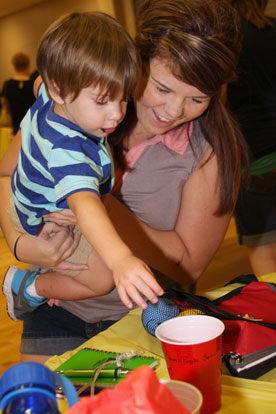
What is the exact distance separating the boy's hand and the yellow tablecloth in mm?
266

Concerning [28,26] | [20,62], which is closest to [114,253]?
[20,62]

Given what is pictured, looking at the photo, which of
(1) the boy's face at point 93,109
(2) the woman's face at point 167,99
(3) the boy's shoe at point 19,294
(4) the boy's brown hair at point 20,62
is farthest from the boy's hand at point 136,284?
(4) the boy's brown hair at point 20,62

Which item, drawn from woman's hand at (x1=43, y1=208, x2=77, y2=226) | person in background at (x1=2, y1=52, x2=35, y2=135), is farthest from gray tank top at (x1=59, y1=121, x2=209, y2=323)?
person in background at (x1=2, y1=52, x2=35, y2=135)

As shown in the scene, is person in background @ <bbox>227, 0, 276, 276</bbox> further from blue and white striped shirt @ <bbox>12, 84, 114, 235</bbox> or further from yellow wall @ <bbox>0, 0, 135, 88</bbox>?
yellow wall @ <bbox>0, 0, 135, 88</bbox>

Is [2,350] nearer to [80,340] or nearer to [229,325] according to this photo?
[80,340]

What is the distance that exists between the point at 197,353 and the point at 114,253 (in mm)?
224

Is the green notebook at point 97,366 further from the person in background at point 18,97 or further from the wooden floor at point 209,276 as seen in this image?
the person in background at point 18,97

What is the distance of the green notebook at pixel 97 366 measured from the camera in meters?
1.01

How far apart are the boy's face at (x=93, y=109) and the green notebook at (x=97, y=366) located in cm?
51

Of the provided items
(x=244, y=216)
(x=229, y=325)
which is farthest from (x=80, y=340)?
(x=244, y=216)

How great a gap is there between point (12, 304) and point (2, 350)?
67.2 inches

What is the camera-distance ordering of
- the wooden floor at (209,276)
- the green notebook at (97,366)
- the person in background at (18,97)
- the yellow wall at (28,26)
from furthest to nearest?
the yellow wall at (28,26), the person in background at (18,97), the wooden floor at (209,276), the green notebook at (97,366)

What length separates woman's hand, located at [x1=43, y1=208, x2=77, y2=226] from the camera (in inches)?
52.0

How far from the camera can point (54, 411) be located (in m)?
0.54
